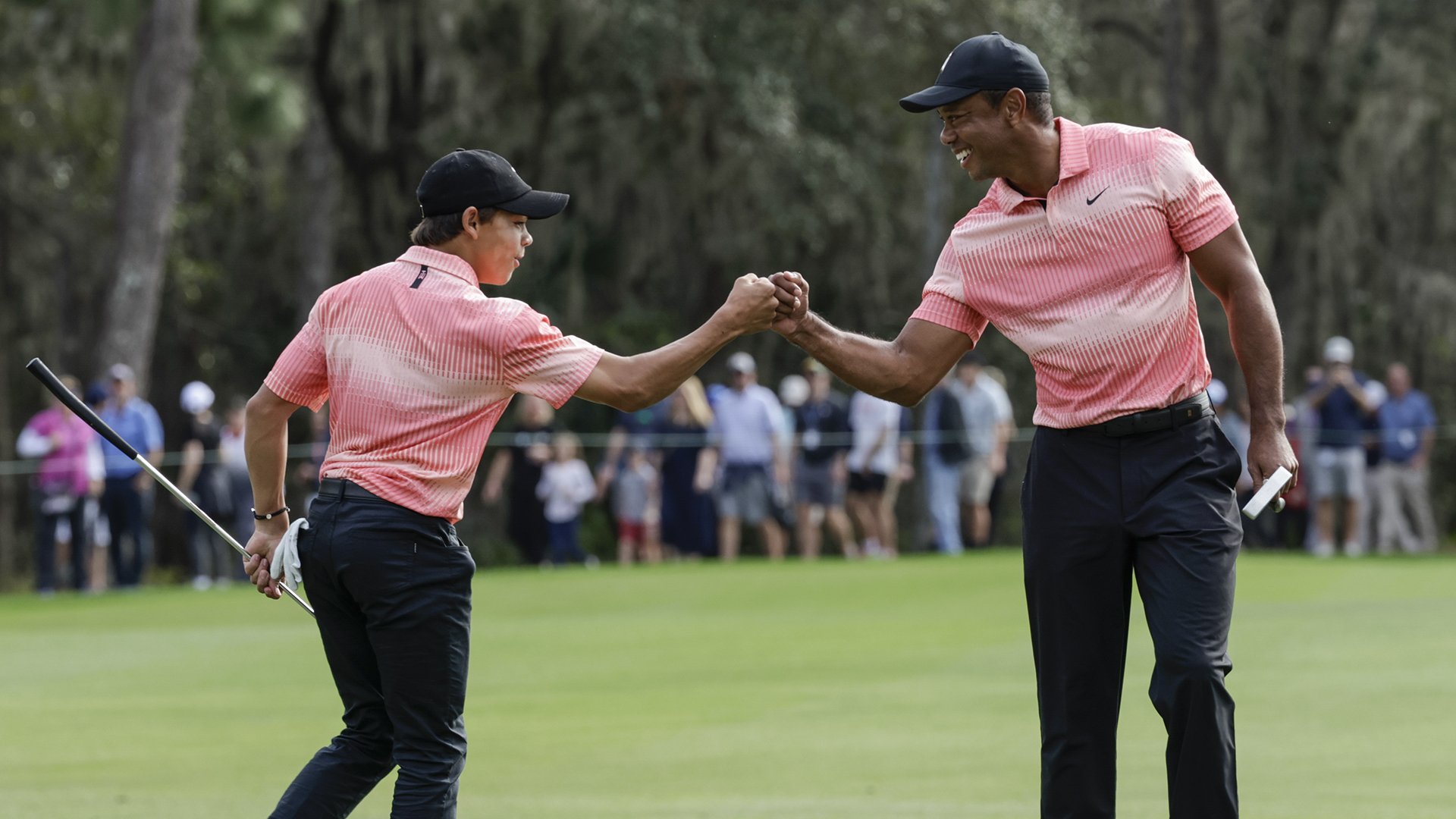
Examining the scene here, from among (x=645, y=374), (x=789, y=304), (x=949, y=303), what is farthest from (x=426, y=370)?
(x=949, y=303)

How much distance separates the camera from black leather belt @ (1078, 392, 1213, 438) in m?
4.89

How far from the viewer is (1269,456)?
4887mm

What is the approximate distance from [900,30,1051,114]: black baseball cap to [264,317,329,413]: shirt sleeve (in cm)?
162

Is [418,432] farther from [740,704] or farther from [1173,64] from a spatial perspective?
[1173,64]

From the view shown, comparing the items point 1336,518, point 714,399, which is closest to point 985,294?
point 714,399

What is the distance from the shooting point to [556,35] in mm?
26172

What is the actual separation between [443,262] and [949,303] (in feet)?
4.58

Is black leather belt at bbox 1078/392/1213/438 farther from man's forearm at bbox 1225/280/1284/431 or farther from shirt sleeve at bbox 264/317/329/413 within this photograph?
shirt sleeve at bbox 264/317/329/413

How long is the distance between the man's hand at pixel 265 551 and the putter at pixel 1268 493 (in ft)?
8.10

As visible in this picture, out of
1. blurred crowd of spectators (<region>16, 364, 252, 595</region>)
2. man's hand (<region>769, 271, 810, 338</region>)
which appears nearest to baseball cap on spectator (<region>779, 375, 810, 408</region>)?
blurred crowd of spectators (<region>16, 364, 252, 595</region>)

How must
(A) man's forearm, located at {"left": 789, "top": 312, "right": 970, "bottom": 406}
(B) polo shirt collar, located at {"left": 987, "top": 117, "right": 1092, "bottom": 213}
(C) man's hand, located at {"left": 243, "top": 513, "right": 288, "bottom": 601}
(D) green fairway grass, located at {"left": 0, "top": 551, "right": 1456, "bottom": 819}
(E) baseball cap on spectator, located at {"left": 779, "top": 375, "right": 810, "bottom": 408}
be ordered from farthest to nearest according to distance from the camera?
(E) baseball cap on spectator, located at {"left": 779, "top": 375, "right": 810, "bottom": 408}, (D) green fairway grass, located at {"left": 0, "top": 551, "right": 1456, "bottom": 819}, (A) man's forearm, located at {"left": 789, "top": 312, "right": 970, "bottom": 406}, (C) man's hand, located at {"left": 243, "top": 513, "right": 288, "bottom": 601}, (B) polo shirt collar, located at {"left": 987, "top": 117, "right": 1092, "bottom": 213}

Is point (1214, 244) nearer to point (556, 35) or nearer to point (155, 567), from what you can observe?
point (556, 35)

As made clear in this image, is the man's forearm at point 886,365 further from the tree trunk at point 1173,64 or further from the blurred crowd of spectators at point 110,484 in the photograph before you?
the tree trunk at point 1173,64

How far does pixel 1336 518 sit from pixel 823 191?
26.7ft
